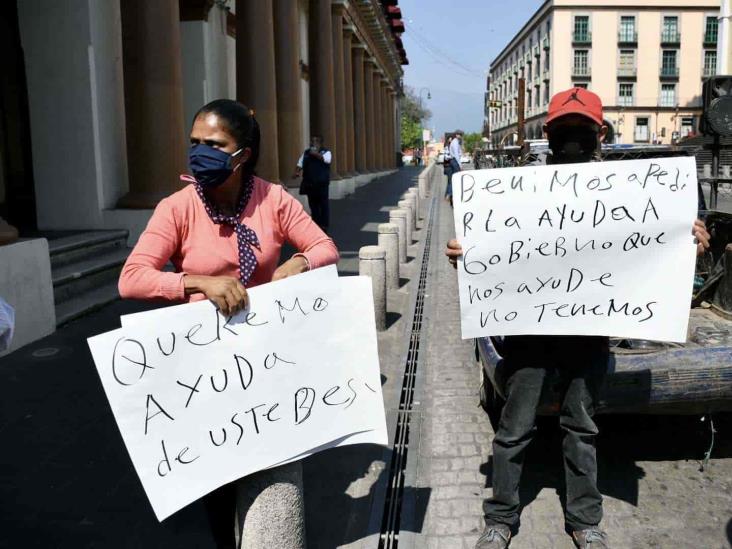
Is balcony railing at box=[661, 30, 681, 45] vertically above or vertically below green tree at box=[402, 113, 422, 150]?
above

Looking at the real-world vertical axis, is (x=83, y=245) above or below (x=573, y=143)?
below

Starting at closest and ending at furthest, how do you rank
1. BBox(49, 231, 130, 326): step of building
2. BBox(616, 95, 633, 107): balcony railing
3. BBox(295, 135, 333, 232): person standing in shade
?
BBox(49, 231, 130, 326): step of building < BBox(295, 135, 333, 232): person standing in shade < BBox(616, 95, 633, 107): balcony railing

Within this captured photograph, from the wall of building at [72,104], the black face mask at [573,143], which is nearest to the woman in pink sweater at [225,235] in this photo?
the black face mask at [573,143]

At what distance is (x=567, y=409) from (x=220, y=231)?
173 centimetres

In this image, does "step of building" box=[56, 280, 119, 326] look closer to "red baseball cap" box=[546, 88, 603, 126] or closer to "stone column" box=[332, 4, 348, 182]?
"red baseball cap" box=[546, 88, 603, 126]

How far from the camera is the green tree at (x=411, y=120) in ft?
396

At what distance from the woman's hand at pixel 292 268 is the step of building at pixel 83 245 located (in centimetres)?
647

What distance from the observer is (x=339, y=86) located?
25938mm

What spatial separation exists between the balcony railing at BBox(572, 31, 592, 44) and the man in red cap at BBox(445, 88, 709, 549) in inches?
3371

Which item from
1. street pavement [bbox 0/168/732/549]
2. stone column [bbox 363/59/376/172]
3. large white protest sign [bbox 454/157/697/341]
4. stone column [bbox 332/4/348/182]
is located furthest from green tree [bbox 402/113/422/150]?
large white protest sign [bbox 454/157/697/341]

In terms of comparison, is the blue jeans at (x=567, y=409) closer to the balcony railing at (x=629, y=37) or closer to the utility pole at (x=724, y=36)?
the utility pole at (x=724, y=36)

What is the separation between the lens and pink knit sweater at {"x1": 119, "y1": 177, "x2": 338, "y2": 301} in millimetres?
2461

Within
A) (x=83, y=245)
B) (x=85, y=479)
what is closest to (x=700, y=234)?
(x=85, y=479)

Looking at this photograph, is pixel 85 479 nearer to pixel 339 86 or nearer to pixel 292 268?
pixel 292 268
